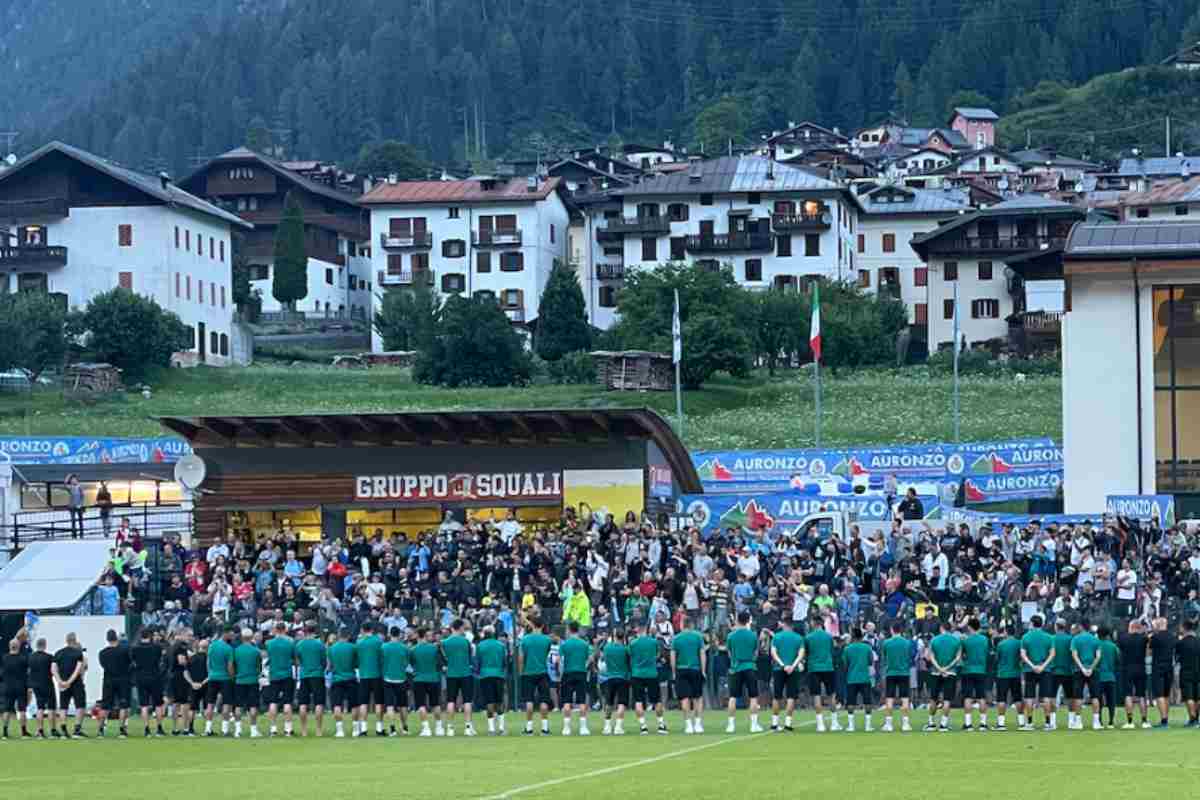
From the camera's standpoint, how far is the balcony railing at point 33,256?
111m

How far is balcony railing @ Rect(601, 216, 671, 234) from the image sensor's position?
416ft

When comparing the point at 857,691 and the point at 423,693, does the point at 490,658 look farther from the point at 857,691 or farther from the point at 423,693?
the point at 857,691

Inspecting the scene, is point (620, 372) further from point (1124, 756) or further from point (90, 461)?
point (1124, 756)

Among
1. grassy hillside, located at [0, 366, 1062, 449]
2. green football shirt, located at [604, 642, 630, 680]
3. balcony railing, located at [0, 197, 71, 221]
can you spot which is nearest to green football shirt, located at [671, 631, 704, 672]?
green football shirt, located at [604, 642, 630, 680]

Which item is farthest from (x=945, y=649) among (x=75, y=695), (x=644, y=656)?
(x=75, y=695)

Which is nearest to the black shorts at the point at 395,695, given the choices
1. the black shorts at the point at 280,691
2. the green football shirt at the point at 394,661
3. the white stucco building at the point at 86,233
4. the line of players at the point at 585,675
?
the line of players at the point at 585,675

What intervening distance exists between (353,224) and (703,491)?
336 ft

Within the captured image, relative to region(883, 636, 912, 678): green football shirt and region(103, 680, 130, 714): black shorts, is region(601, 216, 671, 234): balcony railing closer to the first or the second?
region(103, 680, 130, 714): black shorts

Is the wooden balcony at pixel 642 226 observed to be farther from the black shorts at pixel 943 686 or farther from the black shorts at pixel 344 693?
the black shorts at pixel 943 686

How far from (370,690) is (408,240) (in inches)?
4015

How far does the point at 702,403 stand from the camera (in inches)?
3632

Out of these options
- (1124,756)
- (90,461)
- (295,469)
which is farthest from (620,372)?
(1124,756)

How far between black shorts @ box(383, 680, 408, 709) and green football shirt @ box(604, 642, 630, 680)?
312 cm

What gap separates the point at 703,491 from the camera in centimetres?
5447
